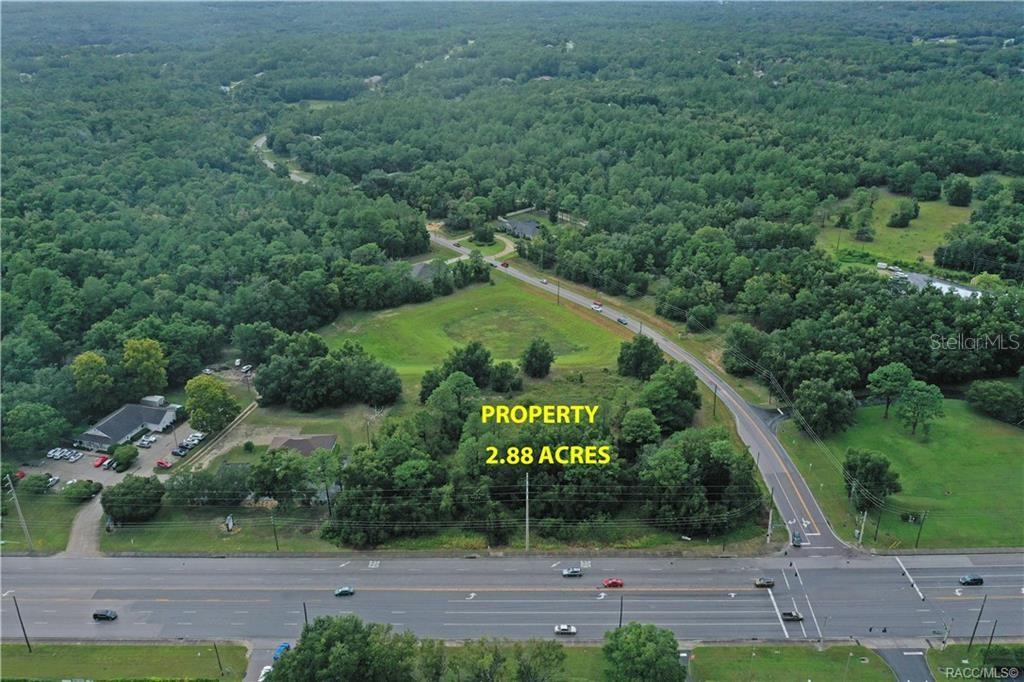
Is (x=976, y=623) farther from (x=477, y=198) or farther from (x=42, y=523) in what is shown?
(x=477, y=198)

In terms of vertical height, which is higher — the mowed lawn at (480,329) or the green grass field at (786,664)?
the mowed lawn at (480,329)

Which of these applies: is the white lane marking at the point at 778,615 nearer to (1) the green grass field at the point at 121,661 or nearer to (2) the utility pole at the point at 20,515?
(1) the green grass field at the point at 121,661

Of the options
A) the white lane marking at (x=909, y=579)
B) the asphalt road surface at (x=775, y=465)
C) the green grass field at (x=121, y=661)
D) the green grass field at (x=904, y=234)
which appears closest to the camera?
the green grass field at (x=121, y=661)

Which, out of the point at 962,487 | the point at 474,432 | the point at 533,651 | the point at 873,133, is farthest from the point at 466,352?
the point at 873,133

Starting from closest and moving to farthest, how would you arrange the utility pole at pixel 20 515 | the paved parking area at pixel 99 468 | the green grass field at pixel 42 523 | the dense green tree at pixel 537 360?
the green grass field at pixel 42 523 → the utility pole at pixel 20 515 → the paved parking area at pixel 99 468 → the dense green tree at pixel 537 360

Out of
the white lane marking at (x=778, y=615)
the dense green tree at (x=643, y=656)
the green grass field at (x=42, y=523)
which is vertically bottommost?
the green grass field at (x=42, y=523)

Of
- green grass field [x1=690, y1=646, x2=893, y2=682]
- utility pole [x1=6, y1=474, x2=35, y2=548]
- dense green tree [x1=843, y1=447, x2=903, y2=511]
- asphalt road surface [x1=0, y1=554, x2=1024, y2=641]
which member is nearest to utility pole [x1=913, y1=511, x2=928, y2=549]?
asphalt road surface [x1=0, y1=554, x2=1024, y2=641]

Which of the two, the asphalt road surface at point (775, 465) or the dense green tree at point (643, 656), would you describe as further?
the asphalt road surface at point (775, 465)

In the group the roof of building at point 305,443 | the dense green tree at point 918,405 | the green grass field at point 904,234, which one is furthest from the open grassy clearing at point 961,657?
the green grass field at point 904,234
